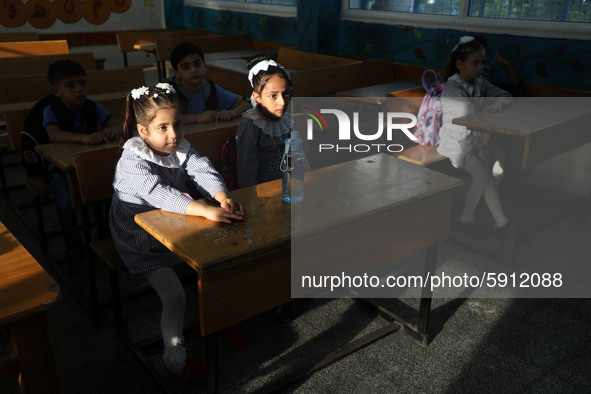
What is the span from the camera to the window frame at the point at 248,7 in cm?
578

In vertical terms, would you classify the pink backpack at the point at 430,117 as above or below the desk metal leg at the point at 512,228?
above

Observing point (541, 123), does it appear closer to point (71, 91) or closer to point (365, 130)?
point (365, 130)

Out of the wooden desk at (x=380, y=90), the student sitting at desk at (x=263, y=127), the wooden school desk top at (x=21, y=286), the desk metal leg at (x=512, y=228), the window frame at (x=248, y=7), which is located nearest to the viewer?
the wooden school desk top at (x=21, y=286)

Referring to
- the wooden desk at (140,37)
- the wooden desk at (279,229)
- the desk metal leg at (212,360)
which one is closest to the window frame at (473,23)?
the wooden desk at (279,229)

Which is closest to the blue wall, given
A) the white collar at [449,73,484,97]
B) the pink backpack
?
the white collar at [449,73,484,97]

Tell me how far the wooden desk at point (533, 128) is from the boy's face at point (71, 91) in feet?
6.42

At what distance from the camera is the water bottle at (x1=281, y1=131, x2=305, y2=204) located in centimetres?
183

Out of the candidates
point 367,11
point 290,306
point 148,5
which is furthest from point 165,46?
point 290,306

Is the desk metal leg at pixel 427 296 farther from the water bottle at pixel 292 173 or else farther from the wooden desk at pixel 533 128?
the wooden desk at pixel 533 128

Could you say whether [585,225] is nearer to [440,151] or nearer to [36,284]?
[440,151]

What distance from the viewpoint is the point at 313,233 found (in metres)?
1.67

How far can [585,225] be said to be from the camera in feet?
Result: 11.3

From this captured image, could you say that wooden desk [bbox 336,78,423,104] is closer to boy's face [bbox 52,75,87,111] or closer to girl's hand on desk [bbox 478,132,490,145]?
girl's hand on desk [bbox 478,132,490,145]

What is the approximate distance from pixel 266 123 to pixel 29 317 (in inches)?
55.3
